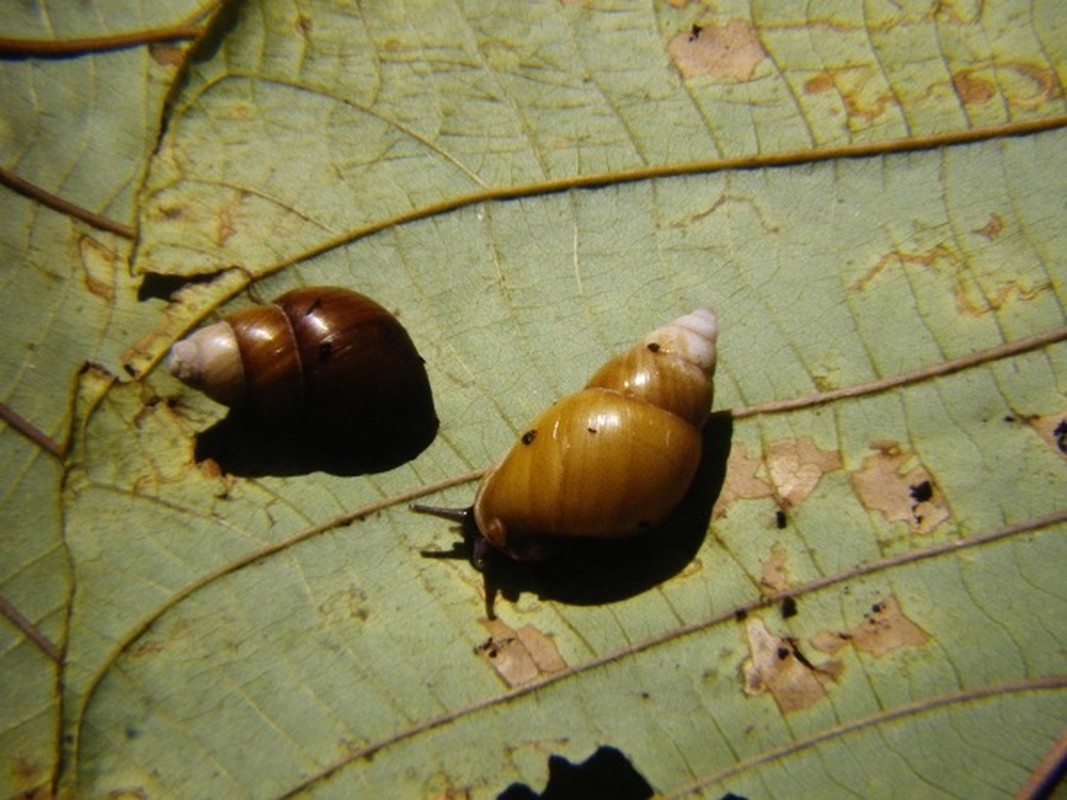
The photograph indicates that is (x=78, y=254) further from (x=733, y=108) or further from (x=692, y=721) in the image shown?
(x=692, y=721)

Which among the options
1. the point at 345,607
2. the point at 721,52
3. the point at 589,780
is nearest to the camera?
the point at 589,780

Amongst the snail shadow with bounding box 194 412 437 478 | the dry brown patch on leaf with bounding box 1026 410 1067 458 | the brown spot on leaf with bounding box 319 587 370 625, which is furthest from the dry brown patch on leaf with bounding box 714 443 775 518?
the brown spot on leaf with bounding box 319 587 370 625

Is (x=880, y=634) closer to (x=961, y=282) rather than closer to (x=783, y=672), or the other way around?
(x=783, y=672)

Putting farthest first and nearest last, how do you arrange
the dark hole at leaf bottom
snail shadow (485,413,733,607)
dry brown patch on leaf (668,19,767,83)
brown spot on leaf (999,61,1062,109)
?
dry brown patch on leaf (668,19,767,83)
brown spot on leaf (999,61,1062,109)
snail shadow (485,413,733,607)
the dark hole at leaf bottom

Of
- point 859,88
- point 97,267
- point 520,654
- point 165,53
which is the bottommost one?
point 520,654

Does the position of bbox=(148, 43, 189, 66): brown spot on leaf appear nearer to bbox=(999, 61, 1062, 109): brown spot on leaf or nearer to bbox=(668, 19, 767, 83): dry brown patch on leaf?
bbox=(668, 19, 767, 83): dry brown patch on leaf

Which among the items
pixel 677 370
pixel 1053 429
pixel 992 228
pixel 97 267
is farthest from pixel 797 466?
pixel 97 267
